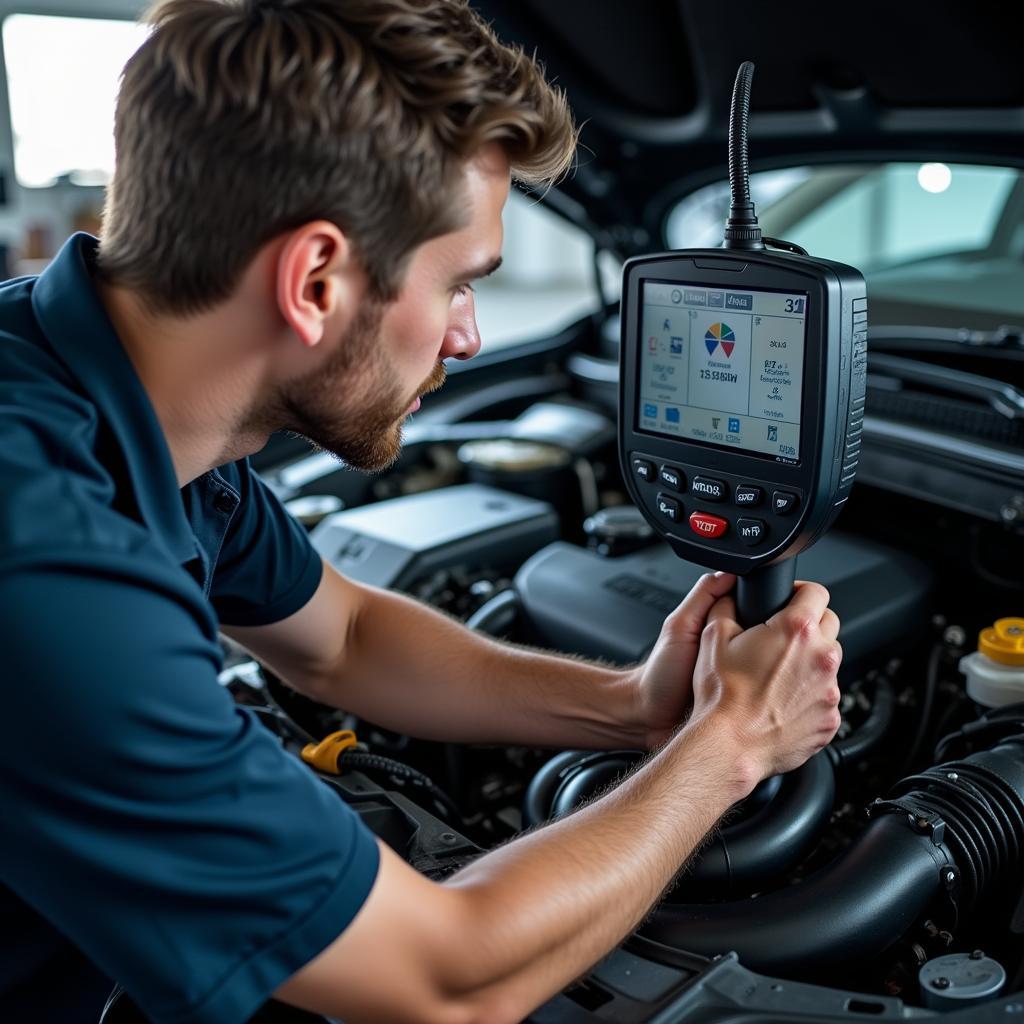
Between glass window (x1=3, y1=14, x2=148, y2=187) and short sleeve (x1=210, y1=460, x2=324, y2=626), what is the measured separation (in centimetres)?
477

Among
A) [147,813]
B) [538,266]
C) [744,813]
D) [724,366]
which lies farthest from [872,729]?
[538,266]

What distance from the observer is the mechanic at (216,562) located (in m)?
0.71

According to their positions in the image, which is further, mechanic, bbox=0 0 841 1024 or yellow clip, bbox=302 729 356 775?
yellow clip, bbox=302 729 356 775

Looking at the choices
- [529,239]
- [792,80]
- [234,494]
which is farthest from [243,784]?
[529,239]

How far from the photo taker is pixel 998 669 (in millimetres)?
1181

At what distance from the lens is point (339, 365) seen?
0.92 meters

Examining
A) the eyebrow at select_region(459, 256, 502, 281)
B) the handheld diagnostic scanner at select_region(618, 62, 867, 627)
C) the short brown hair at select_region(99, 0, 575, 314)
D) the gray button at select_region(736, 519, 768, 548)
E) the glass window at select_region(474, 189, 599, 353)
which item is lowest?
the glass window at select_region(474, 189, 599, 353)

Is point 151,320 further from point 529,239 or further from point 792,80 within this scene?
point 529,239

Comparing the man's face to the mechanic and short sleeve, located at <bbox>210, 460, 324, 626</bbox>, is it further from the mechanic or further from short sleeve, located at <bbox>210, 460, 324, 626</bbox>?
short sleeve, located at <bbox>210, 460, 324, 626</bbox>

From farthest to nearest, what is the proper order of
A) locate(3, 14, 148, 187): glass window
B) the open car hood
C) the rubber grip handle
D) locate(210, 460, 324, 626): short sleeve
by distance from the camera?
locate(3, 14, 148, 187): glass window, the open car hood, locate(210, 460, 324, 626): short sleeve, the rubber grip handle

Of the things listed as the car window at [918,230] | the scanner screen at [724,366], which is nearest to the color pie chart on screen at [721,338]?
the scanner screen at [724,366]

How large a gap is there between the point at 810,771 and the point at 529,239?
8.04m

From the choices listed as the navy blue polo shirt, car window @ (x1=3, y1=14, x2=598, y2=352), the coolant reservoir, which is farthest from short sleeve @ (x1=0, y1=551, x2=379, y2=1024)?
car window @ (x1=3, y1=14, x2=598, y2=352)

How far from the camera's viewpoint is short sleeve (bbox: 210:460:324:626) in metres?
1.16
